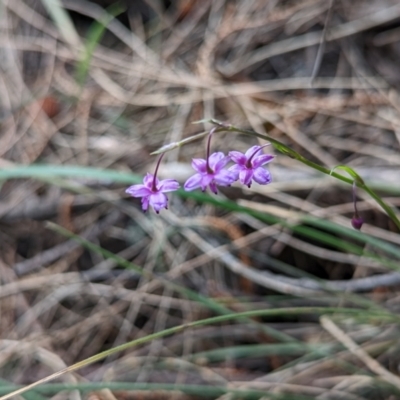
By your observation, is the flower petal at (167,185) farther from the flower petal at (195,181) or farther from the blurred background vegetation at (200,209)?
the blurred background vegetation at (200,209)

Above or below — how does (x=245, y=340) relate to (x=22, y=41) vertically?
below

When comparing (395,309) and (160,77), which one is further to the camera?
(160,77)

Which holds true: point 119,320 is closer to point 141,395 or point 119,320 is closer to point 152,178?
point 141,395

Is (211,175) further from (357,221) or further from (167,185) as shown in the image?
(357,221)

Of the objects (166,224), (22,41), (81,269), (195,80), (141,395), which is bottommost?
(141,395)

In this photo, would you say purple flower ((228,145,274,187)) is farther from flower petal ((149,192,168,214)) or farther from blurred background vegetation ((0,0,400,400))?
blurred background vegetation ((0,0,400,400))

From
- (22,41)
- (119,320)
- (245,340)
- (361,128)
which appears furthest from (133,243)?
(22,41)

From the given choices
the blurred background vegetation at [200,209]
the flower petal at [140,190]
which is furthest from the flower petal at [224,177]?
the blurred background vegetation at [200,209]

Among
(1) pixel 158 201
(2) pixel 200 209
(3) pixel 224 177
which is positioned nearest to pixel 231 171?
(3) pixel 224 177

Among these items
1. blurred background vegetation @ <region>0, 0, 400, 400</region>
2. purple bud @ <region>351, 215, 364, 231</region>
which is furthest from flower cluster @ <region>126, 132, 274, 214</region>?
blurred background vegetation @ <region>0, 0, 400, 400</region>
